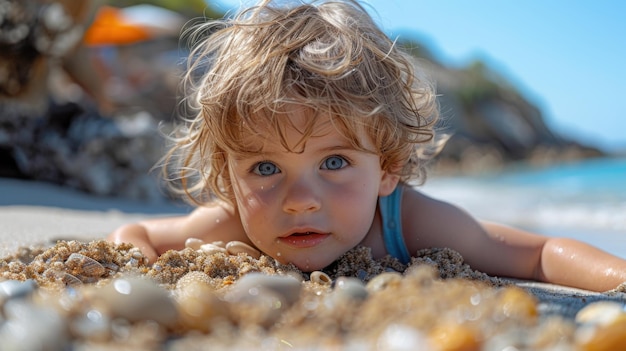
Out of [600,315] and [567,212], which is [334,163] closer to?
[600,315]

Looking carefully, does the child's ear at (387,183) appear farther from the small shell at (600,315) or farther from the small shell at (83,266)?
the small shell at (600,315)

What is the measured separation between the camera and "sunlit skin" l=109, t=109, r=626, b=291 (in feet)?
7.09

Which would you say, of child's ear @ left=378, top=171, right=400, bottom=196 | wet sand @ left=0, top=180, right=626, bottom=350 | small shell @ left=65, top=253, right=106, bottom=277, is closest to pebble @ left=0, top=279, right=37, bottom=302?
wet sand @ left=0, top=180, right=626, bottom=350

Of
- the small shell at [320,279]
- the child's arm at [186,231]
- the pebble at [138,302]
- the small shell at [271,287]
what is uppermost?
the pebble at [138,302]

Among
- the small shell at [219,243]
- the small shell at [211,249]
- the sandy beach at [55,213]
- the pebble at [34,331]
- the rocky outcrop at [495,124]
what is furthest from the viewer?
the rocky outcrop at [495,124]

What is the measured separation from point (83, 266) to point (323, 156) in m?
0.86

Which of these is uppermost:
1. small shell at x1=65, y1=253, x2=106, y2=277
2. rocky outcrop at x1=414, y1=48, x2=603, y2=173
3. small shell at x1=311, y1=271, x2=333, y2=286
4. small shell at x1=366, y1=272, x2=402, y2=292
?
small shell at x1=366, y1=272, x2=402, y2=292

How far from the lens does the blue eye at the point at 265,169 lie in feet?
7.27

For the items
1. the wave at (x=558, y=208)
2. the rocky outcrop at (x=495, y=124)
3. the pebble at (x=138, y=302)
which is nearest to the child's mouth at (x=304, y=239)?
the pebble at (x=138, y=302)

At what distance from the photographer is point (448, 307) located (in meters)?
1.14

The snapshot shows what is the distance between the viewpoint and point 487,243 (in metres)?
2.67

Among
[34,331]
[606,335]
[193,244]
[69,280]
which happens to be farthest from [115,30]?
[606,335]

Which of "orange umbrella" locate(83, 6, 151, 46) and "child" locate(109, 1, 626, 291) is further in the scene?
"orange umbrella" locate(83, 6, 151, 46)

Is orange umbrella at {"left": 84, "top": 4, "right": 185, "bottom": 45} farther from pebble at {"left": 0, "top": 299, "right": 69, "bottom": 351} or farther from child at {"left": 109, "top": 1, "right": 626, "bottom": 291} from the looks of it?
pebble at {"left": 0, "top": 299, "right": 69, "bottom": 351}
